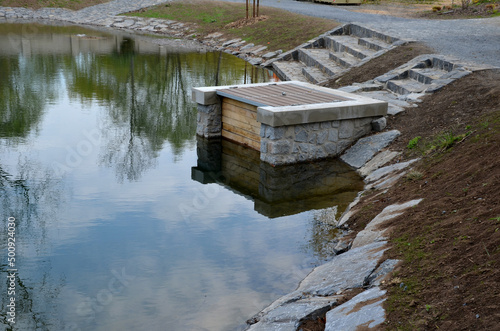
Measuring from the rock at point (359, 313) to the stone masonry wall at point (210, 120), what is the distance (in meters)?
7.93

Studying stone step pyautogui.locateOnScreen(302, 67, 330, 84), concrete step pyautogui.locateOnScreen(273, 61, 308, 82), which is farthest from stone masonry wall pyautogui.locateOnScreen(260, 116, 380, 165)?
concrete step pyautogui.locateOnScreen(273, 61, 308, 82)

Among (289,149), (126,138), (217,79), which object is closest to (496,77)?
(289,149)

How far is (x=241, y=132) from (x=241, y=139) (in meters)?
0.16

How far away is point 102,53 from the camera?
25.7 meters

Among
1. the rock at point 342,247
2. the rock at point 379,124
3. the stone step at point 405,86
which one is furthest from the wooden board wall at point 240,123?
the rock at point 342,247

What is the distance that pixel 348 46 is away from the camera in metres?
19.5

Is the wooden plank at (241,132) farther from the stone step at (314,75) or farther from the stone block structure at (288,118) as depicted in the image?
the stone step at (314,75)

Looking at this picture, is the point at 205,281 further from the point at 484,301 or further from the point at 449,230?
the point at 484,301

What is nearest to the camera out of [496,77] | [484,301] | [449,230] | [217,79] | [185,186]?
[484,301]

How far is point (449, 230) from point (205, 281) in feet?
9.20

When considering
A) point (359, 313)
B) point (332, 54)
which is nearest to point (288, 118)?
point (359, 313)

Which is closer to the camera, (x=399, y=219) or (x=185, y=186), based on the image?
(x=399, y=219)

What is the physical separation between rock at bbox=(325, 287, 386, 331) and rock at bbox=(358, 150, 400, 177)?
5341mm

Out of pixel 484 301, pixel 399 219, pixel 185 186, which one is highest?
pixel 484 301
